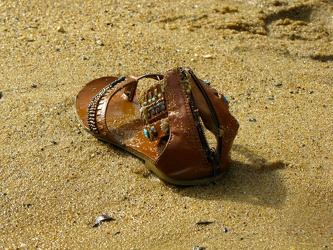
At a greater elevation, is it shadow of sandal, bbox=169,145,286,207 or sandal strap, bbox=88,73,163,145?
sandal strap, bbox=88,73,163,145

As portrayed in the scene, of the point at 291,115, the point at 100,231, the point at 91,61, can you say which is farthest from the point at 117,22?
the point at 100,231

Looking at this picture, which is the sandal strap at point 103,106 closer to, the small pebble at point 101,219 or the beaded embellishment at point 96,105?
the beaded embellishment at point 96,105

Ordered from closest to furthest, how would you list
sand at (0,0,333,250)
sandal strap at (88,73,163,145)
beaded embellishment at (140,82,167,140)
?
sand at (0,0,333,250) → beaded embellishment at (140,82,167,140) → sandal strap at (88,73,163,145)

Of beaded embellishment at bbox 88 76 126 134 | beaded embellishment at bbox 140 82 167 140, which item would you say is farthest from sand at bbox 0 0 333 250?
beaded embellishment at bbox 140 82 167 140

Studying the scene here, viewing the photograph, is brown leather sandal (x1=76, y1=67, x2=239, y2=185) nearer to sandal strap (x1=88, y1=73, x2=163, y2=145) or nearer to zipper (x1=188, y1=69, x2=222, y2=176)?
zipper (x1=188, y1=69, x2=222, y2=176)

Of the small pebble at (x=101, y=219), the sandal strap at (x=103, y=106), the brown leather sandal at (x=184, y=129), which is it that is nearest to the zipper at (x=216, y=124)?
the brown leather sandal at (x=184, y=129)

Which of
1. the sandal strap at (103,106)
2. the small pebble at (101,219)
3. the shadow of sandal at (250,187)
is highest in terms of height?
the sandal strap at (103,106)

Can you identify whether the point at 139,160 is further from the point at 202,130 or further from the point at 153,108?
the point at 202,130

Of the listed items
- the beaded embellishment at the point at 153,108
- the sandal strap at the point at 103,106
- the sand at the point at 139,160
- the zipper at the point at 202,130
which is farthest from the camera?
the sandal strap at the point at 103,106

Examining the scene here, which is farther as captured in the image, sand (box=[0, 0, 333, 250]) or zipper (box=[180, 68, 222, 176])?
zipper (box=[180, 68, 222, 176])
